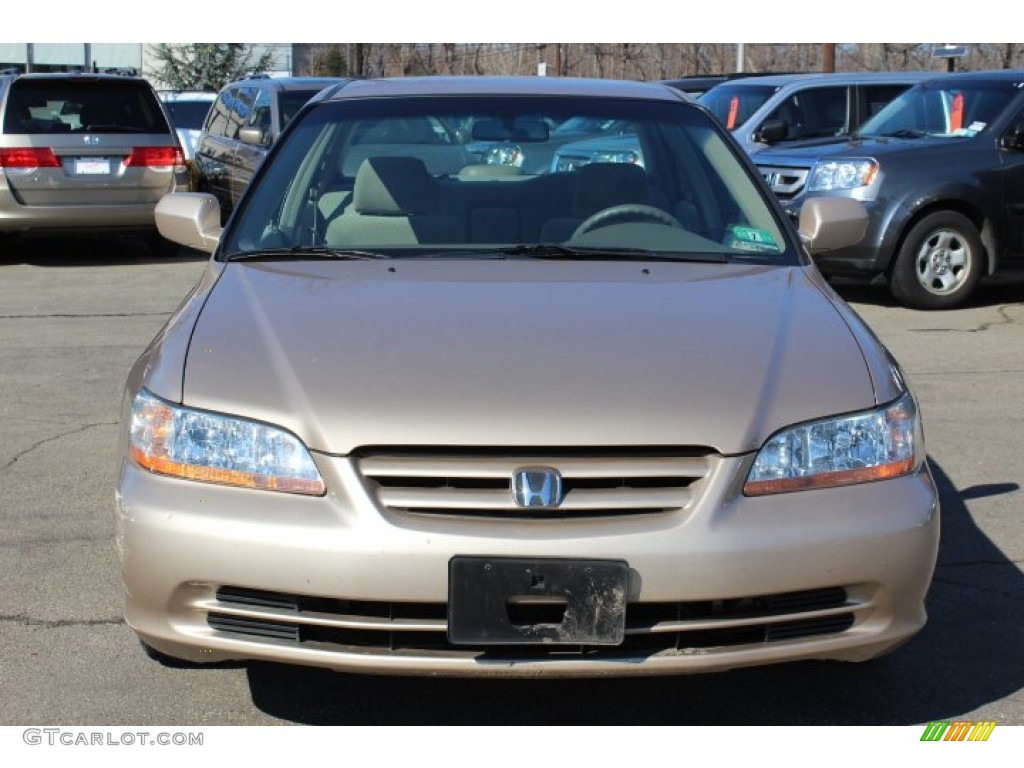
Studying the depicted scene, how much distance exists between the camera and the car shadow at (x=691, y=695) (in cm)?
359

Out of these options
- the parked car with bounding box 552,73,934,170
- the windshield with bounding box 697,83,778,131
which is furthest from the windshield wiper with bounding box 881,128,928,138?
the windshield with bounding box 697,83,778,131

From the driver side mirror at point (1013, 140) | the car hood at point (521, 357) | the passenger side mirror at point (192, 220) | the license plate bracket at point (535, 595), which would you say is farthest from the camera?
the driver side mirror at point (1013, 140)

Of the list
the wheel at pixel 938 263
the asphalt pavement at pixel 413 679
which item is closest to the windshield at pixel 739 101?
the wheel at pixel 938 263

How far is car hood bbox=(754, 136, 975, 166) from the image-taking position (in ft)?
34.4

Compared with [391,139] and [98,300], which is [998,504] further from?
[98,300]

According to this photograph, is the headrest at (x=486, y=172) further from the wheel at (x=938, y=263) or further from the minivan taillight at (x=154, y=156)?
the minivan taillight at (x=154, y=156)

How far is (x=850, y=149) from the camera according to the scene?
10.9m

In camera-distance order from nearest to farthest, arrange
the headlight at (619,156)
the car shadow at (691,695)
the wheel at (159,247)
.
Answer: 1. the car shadow at (691,695)
2. the headlight at (619,156)
3. the wheel at (159,247)

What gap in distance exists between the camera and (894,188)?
10242mm

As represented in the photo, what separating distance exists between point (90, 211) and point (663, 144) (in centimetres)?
882

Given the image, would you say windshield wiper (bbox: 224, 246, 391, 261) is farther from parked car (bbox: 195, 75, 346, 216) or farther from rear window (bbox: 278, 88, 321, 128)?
rear window (bbox: 278, 88, 321, 128)

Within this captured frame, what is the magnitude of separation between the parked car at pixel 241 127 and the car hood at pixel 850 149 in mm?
4142

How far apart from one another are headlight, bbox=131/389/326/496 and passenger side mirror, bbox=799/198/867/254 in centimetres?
227
